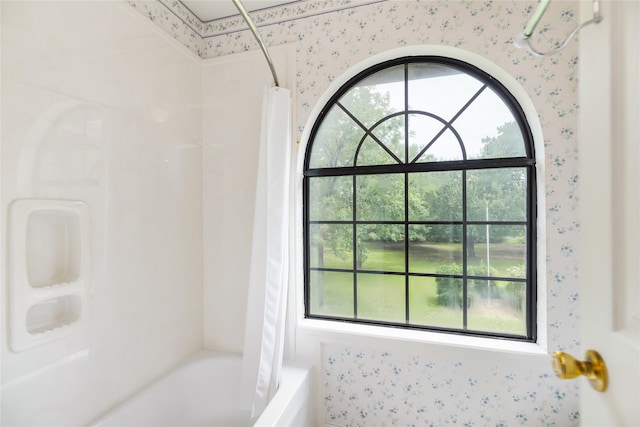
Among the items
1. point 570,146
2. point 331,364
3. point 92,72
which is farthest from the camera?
point 331,364

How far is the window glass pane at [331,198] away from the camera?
68.4 inches

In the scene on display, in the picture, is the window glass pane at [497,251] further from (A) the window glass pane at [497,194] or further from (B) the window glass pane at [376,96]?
(B) the window glass pane at [376,96]

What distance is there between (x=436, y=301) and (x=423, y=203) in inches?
21.3

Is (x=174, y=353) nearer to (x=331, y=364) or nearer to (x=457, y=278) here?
(x=331, y=364)

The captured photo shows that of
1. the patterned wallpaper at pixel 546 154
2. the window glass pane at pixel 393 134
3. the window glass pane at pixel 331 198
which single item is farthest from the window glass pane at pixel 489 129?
the window glass pane at pixel 331 198

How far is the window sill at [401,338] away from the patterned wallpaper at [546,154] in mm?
58

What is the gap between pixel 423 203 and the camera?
5.26 feet

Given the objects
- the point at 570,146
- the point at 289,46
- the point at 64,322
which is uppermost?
the point at 289,46

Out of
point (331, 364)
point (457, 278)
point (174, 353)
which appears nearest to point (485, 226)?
point (457, 278)

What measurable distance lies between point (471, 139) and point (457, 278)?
743 millimetres

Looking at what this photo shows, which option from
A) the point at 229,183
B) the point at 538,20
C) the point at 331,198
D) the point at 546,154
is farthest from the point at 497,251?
the point at 229,183

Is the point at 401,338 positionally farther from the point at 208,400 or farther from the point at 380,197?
the point at 208,400

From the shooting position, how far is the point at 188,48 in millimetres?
1731

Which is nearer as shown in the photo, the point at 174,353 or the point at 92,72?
the point at 92,72
